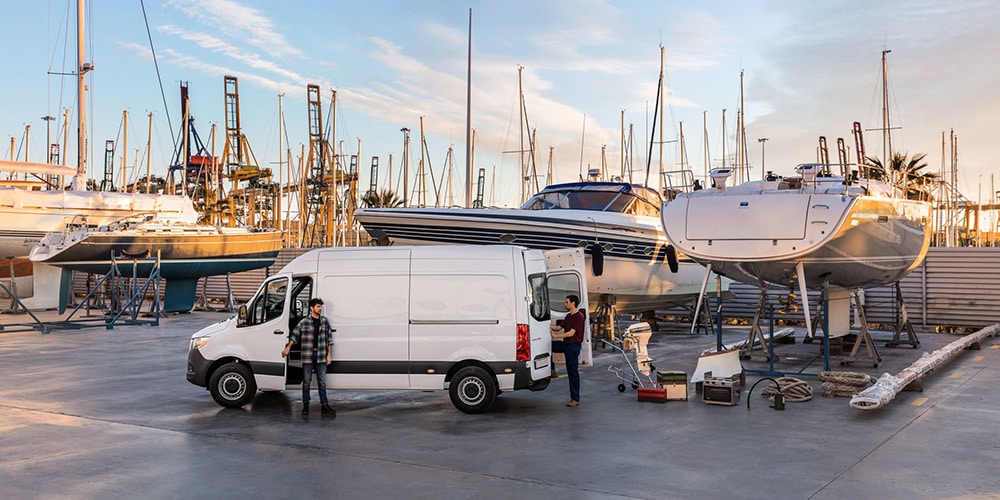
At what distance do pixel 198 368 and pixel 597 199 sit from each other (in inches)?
464

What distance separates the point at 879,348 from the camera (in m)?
18.9

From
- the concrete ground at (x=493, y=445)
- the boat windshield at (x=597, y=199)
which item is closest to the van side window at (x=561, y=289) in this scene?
the boat windshield at (x=597, y=199)

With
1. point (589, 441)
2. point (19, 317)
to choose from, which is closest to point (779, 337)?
point (589, 441)

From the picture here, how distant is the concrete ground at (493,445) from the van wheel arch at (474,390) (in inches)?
9.0

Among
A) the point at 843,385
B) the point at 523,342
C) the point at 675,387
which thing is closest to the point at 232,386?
the point at 523,342

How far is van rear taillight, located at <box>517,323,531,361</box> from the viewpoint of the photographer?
11.1 metres

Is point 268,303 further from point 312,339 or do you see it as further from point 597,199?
point 597,199

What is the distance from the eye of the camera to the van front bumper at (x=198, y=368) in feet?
38.4

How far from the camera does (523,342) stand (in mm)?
11086

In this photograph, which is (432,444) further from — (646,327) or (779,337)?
(779,337)

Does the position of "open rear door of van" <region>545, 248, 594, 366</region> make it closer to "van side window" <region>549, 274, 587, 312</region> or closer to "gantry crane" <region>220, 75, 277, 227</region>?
"van side window" <region>549, 274, 587, 312</region>

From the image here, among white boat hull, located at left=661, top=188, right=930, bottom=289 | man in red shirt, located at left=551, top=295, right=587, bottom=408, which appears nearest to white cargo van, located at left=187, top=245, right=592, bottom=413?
man in red shirt, located at left=551, top=295, right=587, bottom=408

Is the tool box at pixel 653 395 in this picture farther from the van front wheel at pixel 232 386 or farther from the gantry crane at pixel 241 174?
the gantry crane at pixel 241 174

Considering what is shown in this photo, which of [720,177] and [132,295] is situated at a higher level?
[720,177]
